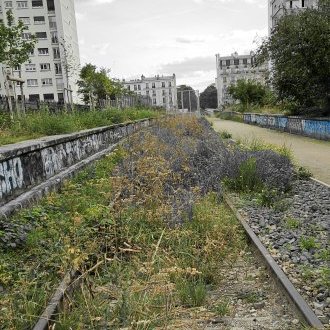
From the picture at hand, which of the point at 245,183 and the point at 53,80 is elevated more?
the point at 53,80

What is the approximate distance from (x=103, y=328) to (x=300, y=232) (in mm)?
3676

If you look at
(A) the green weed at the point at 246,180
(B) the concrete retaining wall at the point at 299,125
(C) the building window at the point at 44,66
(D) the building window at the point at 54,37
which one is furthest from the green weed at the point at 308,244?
(C) the building window at the point at 44,66

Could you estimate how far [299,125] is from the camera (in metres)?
24.0

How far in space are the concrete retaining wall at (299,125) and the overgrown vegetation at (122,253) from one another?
13.3 metres

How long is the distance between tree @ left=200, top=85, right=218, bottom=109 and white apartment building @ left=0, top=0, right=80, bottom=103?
75902 mm

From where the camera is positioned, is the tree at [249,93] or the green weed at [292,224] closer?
the green weed at [292,224]

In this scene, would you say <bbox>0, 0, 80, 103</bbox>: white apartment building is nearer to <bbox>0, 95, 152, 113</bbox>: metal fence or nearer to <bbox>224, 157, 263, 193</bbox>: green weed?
<bbox>0, 95, 152, 113</bbox>: metal fence

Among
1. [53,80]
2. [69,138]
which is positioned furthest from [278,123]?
[53,80]

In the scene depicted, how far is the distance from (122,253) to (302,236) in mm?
2456

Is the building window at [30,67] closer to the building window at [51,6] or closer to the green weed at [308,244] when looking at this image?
the building window at [51,6]

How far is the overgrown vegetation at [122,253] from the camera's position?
3.14 meters

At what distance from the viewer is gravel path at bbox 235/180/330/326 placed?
4.03m

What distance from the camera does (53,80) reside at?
6975 centimetres

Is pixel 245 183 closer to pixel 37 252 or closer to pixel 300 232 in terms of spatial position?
pixel 300 232
